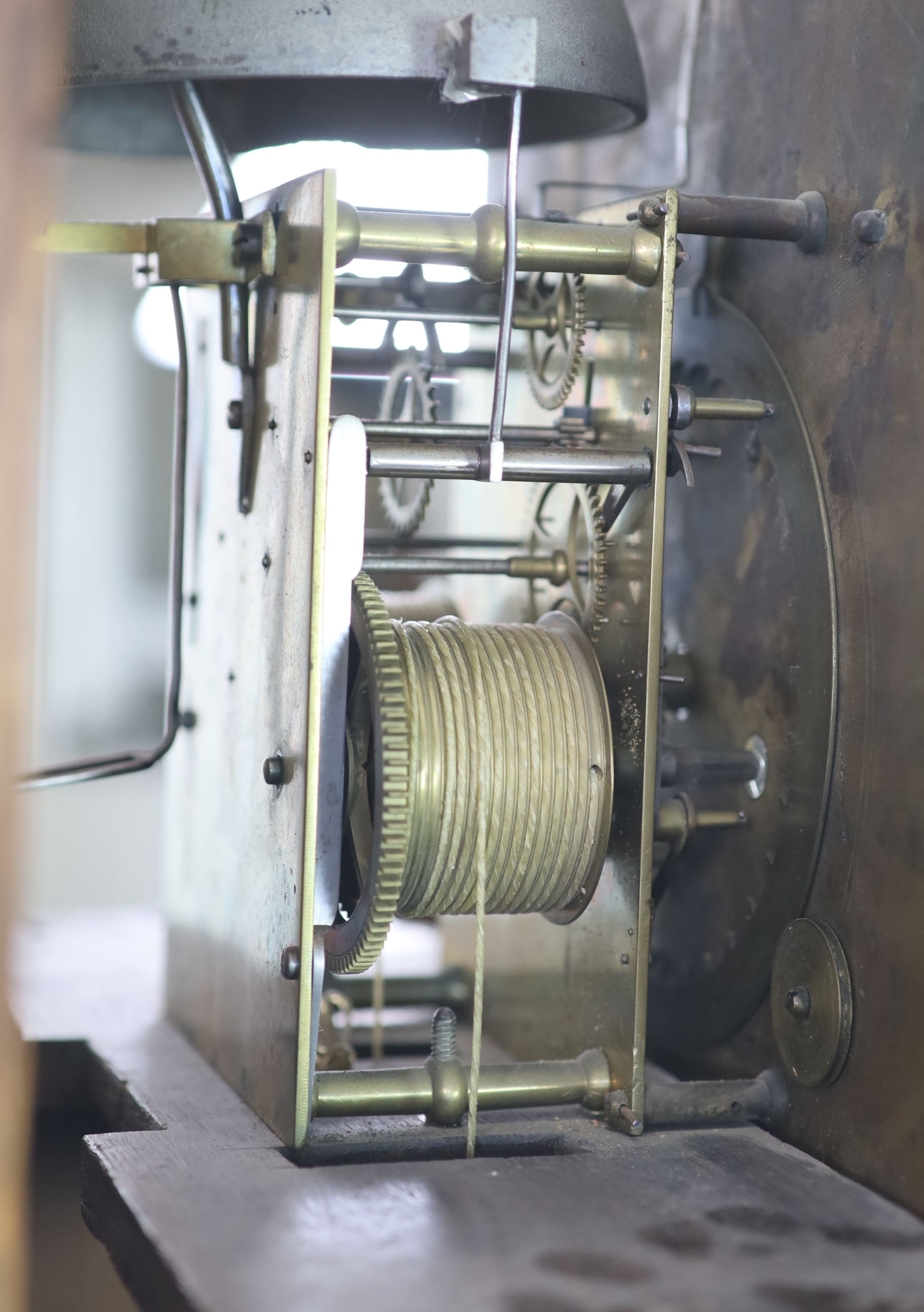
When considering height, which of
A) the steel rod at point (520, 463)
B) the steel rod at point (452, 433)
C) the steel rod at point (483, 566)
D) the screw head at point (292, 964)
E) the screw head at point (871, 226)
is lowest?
the screw head at point (292, 964)

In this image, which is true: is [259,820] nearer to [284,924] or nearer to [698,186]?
[284,924]

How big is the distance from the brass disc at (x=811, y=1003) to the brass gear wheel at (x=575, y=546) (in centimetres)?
38

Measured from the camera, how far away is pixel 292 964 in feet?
4.67

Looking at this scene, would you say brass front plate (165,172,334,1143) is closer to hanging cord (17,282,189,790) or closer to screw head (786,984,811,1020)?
hanging cord (17,282,189,790)

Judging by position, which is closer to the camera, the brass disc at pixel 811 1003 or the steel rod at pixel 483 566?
the brass disc at pixel 811 1003

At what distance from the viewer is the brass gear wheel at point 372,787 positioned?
1.39 meters

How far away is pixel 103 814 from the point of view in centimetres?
615

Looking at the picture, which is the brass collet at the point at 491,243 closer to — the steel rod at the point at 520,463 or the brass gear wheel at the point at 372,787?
the steel rod at the point at 520,463

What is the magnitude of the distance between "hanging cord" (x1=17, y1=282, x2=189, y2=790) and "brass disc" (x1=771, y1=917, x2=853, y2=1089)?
31.9 inches

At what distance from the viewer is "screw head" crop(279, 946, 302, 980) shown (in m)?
1.42

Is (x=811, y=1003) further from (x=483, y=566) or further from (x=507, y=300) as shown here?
(x=507, y=300)

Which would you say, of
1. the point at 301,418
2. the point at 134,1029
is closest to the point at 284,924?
the point at 301,418

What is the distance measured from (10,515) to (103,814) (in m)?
5.20

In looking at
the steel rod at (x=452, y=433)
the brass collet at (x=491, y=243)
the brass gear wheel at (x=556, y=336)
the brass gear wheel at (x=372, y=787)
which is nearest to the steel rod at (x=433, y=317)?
the brass gear wheel at (x=556, y=336)
